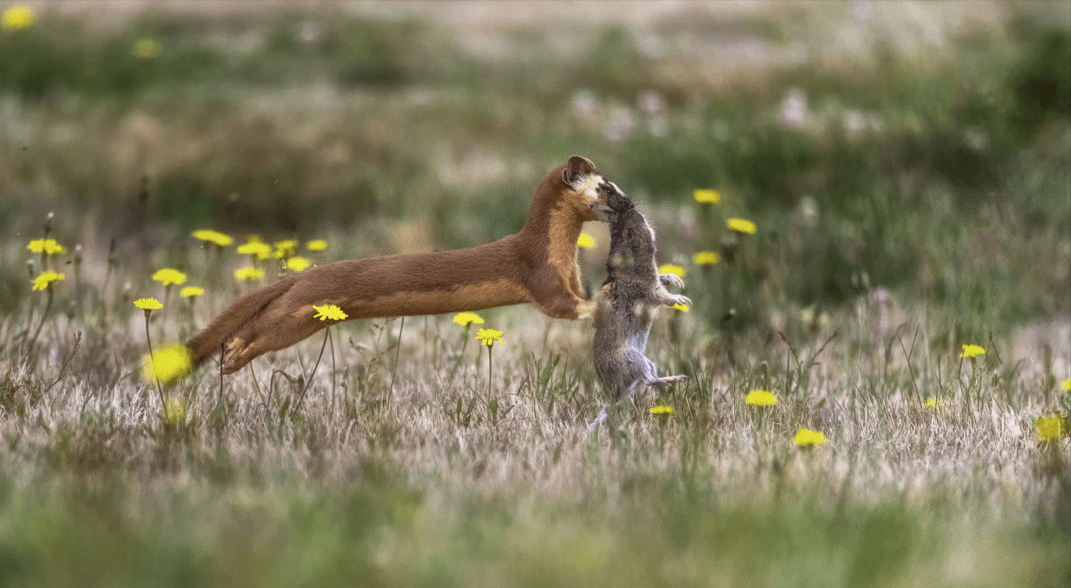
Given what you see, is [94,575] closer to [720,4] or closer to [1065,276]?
[1065,276]

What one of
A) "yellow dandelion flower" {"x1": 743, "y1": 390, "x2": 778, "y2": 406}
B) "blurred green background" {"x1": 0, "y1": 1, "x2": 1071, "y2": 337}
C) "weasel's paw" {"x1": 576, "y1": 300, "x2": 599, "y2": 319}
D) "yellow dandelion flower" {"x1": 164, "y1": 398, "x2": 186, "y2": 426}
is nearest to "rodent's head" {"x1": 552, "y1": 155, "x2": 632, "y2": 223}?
"weasel's paw" {"x1": 576, "y1": 300, "x2": 599, "y2": 319}

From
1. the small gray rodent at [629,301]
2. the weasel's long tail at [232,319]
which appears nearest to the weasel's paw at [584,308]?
the small gray rodent at [629,301]

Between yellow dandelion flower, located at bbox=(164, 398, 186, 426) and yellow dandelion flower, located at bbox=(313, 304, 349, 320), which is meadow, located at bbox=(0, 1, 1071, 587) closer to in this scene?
yellow dandelion flower, located at bbox=(164, 398, 186, 426)

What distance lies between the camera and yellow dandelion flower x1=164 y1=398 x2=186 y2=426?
301 centimetres

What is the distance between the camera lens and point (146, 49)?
10508 millimetres

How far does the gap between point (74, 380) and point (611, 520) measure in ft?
6.95

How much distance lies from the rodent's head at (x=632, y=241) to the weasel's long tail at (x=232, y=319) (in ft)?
2.98

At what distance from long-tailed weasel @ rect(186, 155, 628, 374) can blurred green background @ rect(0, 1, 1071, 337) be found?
155 centimetres

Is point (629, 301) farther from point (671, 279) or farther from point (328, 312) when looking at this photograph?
point (328, 312)

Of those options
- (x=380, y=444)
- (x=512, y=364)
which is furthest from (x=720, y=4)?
(x=380, y=444)

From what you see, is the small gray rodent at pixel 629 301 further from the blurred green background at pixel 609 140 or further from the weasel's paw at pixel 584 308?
the blurred green background at pixel 609 140

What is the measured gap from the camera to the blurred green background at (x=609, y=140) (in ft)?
18.7

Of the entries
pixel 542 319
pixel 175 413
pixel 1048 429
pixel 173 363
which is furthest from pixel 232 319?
pixel 1048 429

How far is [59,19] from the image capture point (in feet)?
38.7
